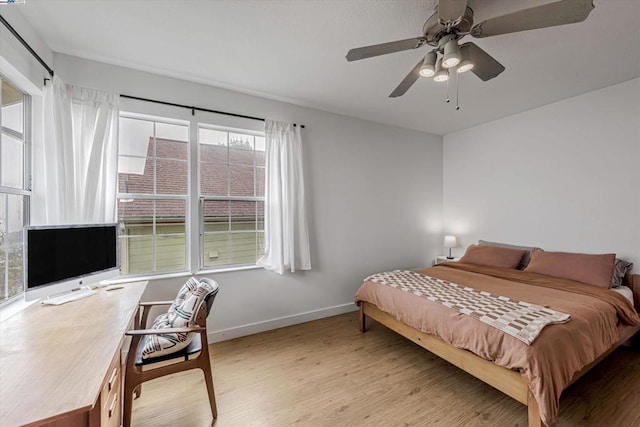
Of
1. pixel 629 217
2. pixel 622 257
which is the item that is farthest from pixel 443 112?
pixel 622 257

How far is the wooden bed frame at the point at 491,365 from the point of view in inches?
63.2

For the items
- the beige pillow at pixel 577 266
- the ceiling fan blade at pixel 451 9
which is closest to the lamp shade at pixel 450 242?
the beige pillow at pixel 577 266

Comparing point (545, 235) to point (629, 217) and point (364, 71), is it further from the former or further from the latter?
point (364, 71)

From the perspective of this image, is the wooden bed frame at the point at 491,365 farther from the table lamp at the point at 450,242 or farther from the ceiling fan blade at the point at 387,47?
the ceiling fan blade at the point at 387,47

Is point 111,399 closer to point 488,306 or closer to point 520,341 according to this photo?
point 520,341

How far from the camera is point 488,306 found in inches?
81.3

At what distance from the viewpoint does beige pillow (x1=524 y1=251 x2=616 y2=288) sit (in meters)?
2.60

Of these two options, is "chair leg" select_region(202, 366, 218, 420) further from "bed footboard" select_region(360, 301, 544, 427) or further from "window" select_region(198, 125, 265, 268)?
"bed footboard" select_region(360, 301, 544, 427)

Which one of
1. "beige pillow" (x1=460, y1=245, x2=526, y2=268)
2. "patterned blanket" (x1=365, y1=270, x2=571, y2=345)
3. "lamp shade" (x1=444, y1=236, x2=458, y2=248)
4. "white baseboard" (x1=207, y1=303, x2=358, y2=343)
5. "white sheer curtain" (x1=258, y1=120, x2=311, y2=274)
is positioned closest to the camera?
"patterned blanket" (x1=365, y1=270, x2=571, y2=345)

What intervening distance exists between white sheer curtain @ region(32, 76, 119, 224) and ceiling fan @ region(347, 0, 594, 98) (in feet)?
7.15

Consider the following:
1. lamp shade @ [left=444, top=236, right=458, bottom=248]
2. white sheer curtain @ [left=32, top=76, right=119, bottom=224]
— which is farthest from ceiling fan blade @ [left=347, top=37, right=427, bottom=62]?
lamp shade @ [left=444, top=236, right=458, bottom=248]

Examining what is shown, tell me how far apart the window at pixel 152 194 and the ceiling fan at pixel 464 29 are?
2.04 m

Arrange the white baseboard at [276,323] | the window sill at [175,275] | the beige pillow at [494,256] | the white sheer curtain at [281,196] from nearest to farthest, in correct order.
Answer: the window sill at [175,275] → the white baseboard at [276,323] → the white sheer curtain at [281,196] → the beige pillow at [494,256]

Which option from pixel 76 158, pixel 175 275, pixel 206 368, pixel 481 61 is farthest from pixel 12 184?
pixel 481 61
